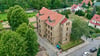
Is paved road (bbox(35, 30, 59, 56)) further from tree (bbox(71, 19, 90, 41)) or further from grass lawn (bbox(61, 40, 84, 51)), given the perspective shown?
tree (bbox(71, 19, 90, 41))

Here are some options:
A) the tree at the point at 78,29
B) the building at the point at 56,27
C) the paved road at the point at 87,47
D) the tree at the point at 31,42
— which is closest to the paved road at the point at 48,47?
the building at the point at 56,27

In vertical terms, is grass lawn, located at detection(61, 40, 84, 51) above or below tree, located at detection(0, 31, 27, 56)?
below

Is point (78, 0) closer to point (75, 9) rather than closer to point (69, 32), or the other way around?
point (75, 9)

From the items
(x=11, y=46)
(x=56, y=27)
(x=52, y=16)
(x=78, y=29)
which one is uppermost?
(x=52, y=16)

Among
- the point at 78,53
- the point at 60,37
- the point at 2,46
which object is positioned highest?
the point at 2,46

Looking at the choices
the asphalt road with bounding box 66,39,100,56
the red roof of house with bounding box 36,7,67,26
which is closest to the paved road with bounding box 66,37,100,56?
the asphalt road with bounding box 66,39,100,56

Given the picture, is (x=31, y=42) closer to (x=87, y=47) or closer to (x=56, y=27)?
(x=56, y=27)

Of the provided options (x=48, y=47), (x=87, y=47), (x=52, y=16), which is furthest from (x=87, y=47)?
(x=52, y=16)

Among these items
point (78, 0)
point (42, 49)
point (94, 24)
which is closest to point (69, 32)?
point (42, 49)
